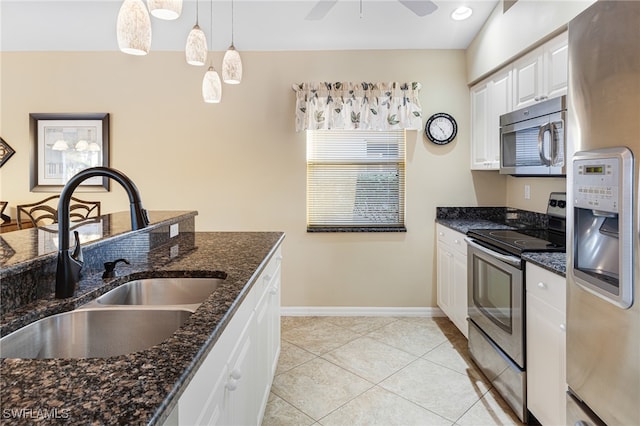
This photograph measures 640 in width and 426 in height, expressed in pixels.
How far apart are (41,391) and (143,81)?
368 cm

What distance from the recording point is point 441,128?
→ 11.9ft

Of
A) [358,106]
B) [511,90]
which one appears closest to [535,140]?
[511,90]

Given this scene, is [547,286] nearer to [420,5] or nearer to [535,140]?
[535,140]

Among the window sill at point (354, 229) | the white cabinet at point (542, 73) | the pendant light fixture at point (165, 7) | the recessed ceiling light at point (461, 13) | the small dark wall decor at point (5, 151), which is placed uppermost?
the recessed ceiling light at point (461, 13)

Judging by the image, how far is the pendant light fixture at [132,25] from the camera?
1.44m

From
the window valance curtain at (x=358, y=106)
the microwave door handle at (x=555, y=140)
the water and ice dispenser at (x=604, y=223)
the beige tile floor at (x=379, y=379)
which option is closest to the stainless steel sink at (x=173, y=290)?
the beige tile floor at (x=379, y=379)

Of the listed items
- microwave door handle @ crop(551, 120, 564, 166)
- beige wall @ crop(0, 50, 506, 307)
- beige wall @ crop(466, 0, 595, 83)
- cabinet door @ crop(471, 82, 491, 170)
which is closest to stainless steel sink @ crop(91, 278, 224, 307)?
microwave door handle @ crop(551, 120, 564, 166)

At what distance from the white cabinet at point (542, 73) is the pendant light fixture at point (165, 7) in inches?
85.0

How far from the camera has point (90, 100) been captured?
146 inches

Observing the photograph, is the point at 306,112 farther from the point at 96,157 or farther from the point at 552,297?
the point at 552,297

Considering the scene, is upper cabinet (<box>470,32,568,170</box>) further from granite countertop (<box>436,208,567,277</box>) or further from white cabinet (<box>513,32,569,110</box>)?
granite countertop (<box>436,208,567,277</box>)

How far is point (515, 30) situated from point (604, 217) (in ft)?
6.71

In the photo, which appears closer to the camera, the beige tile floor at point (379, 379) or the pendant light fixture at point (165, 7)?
the pendant light fixture at point (165, 7)

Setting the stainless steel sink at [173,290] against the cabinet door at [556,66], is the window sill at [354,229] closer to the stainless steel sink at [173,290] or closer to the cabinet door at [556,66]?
the cabinet door at [556,66]
